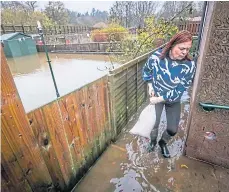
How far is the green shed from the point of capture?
1494 centimetres

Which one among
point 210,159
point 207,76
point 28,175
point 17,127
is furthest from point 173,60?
point 28,175

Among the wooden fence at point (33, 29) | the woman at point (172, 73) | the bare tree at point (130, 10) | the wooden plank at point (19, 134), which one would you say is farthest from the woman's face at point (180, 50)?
the wooden fence at point (33, 29)

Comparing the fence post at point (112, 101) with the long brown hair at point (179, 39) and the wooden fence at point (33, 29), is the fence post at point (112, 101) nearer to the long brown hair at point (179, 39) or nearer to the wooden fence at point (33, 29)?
the long brown hair at point (179, 39)

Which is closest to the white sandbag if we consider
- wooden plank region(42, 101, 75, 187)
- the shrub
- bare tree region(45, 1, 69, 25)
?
wooden plank region(42, 101, 75, 187)

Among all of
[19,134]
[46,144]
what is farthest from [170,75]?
[19,134]

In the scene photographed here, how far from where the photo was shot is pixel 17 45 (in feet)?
51.7

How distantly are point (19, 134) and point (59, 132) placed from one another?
53cm

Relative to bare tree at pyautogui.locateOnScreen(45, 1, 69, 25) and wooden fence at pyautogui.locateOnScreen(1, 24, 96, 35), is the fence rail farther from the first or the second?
bare tree at pyautogui.locateOnScreen(45, 1, 69, 25)

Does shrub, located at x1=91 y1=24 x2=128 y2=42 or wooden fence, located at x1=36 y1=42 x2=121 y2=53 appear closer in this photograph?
shrub, located at x1=91 y1=24 x2=128 y2=42

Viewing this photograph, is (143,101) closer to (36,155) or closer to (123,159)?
(123,159)

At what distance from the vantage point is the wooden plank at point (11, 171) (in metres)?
1.31

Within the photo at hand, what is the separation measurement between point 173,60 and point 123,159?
5.67 ft

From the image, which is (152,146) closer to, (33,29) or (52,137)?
(52,137)

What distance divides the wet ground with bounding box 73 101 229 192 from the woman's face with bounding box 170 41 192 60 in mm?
1618
